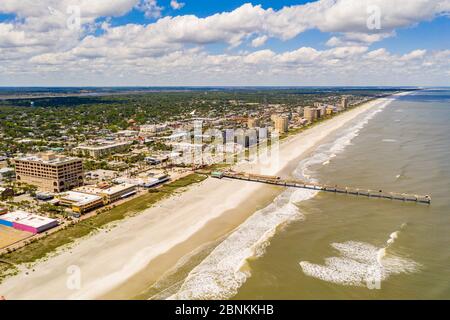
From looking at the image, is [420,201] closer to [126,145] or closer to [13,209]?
[13,209]

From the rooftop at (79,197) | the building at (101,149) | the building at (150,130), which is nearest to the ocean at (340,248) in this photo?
the rooftop at (79,197)

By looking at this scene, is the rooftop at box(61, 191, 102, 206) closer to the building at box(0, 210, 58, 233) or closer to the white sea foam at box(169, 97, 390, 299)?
the building at box(0, 210, 58, 233)

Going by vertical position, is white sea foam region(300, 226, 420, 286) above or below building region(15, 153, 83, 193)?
below

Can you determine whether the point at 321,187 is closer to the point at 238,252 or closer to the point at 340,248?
the point at 340,248

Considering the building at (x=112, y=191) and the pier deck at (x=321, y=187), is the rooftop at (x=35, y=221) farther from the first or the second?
the pier deck at (x=321, y=187)

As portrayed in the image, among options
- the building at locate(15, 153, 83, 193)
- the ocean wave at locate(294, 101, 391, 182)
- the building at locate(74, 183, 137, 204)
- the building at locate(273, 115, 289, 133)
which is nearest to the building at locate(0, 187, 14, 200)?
the building at locate(15, 153, 83, 193)

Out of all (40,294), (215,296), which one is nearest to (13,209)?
(40,294)

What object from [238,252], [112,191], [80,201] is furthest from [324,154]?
[80,201]
